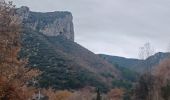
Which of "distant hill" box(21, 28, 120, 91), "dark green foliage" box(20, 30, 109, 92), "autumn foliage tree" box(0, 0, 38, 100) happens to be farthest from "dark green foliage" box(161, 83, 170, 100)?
"dark green foliage" box(20, 30, 109, 92)

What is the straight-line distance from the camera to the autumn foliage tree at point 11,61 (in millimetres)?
18344

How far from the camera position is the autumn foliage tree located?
60.2ft

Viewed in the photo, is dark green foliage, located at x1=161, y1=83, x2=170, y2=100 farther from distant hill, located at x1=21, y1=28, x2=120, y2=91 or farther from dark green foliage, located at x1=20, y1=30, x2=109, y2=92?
dark green foliage, located at x1=20, y1=30, x2=109, y2=92

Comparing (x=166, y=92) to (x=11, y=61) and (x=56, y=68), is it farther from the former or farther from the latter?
(x=56, y=68)

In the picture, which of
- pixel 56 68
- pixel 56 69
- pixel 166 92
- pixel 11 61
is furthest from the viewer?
pixel 56 68

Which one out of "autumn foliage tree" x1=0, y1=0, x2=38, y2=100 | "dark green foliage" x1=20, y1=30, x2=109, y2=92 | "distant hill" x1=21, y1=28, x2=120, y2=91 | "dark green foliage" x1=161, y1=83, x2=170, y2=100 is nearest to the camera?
"autumn foliage tree" x1=0, y1=0, x2=38, y2=100

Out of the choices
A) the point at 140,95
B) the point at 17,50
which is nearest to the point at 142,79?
the point at 140,95

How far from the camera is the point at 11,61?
18812 millimetres

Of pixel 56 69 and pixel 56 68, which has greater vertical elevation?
pixel 56 68

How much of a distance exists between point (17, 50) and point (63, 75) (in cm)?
12913

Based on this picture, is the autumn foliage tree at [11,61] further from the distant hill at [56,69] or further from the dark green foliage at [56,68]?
the dark green foliage at [56,68]

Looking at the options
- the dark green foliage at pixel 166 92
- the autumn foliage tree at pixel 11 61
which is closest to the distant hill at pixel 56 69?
the dark green foliage at pixel 166 92

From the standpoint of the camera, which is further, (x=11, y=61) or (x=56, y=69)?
(x=56, y=69)

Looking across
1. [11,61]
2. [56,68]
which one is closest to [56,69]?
[56,68]
